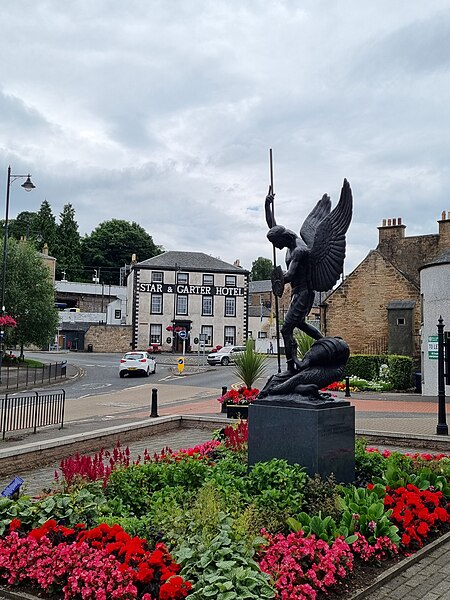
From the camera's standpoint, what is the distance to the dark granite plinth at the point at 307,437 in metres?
7.07

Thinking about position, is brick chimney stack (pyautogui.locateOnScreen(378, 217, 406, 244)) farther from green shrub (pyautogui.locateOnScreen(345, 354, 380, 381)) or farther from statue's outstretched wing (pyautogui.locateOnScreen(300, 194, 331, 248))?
statue's outstretched wing (pyautogui.locateOnScreen(300, 194, 331, 248))

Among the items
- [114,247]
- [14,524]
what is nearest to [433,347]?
[14,524]

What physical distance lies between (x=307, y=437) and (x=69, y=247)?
89342 millimetres

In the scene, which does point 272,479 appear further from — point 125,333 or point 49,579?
point 125,333

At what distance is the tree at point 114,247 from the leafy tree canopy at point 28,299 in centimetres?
5328

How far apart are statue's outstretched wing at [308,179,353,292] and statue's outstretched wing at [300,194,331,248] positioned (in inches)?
8.5

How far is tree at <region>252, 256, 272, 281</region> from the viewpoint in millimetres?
115062

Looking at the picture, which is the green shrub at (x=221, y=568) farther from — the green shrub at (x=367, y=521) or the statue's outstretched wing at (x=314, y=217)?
the statue's outstretched wing at (x=314, y=217)

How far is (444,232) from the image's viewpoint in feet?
122

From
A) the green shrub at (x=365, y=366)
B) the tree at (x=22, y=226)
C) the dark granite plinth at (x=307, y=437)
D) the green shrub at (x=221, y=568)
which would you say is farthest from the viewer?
the tree at (x=22, y=226)

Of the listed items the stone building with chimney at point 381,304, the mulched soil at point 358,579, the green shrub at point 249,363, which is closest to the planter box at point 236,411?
the green shrub at point 249,363

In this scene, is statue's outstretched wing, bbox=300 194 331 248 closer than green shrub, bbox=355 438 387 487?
No

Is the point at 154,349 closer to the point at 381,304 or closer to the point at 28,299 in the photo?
the point at 28,299

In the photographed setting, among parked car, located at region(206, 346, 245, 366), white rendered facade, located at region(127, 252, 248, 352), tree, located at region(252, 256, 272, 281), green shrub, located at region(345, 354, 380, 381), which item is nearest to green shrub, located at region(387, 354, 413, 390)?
green shrub, located at region(345, 354, 380, 381)
